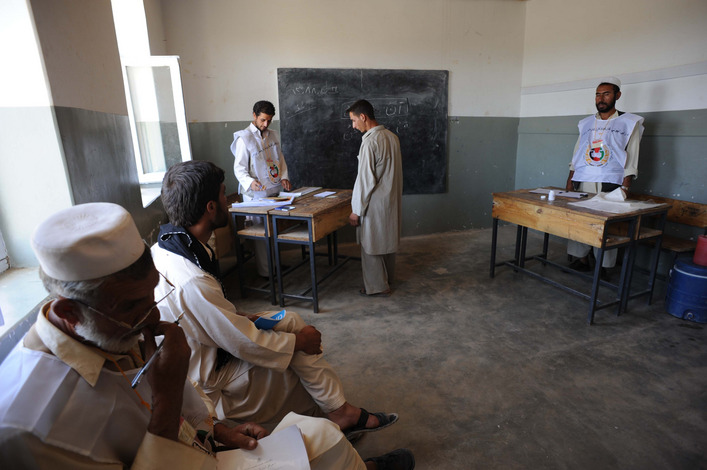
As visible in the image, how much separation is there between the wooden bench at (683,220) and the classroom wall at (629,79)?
19 centimetres

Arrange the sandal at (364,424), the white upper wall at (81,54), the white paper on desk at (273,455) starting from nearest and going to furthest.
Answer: the white paper on desk at (273,455), the white upper wall at (81,54), the sandal at (364,424)

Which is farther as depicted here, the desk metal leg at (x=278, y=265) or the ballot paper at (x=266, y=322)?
the desk metal leg at (x=278, y=265)

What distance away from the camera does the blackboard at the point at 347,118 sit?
14.9 feet

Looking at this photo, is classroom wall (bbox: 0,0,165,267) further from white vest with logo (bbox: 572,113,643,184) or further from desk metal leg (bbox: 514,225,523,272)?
white vest with logo (bbox: 572,113,643,184)

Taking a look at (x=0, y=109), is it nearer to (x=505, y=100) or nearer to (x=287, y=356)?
(x=287, y=356)

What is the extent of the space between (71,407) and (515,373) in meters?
2.27

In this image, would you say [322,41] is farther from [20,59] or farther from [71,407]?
[71,407]

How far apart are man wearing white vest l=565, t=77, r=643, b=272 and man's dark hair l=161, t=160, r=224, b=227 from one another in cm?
334

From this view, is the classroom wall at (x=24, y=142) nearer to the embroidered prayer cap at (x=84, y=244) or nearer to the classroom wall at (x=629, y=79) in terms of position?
the embroidered prayer cap at (x=84, y=244)

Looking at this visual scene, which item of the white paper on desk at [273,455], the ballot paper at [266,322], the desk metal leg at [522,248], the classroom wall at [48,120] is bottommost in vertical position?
the desk metal leg at [522,248]

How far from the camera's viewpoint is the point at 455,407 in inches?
83.7

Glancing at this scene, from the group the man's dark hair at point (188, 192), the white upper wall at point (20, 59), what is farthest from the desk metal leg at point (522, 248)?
the white upper wall at point (20, 59)

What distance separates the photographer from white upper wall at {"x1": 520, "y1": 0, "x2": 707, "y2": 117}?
11.3ft

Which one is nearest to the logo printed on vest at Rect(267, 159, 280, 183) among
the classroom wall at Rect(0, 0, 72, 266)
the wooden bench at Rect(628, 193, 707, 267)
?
the classroom wall at Rect(0, 0, 72, 266)
